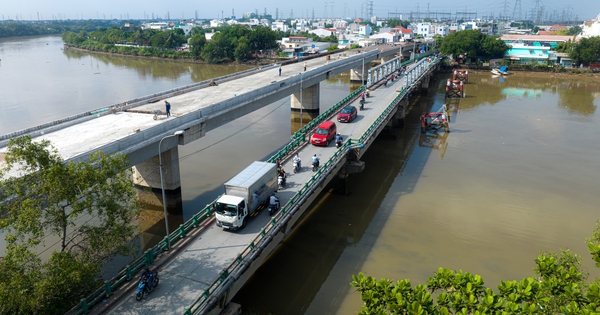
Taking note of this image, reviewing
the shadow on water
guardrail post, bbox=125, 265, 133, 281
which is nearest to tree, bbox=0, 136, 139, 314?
guardrail post, bbox=125, 265, 133, 281

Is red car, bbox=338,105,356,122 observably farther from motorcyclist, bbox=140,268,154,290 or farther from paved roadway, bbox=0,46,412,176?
motorcyclist, bbox=140,268,154,290

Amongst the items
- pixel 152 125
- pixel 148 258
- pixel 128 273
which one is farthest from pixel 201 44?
pixel 128 273

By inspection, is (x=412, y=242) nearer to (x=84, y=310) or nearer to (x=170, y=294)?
(x=170, y=294)

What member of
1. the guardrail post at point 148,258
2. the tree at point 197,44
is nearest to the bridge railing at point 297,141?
the guardrail post at point 148,258

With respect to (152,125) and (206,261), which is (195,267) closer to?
(206,261)

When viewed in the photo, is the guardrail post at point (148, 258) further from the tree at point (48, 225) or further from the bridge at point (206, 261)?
the tree at point (48, 225)

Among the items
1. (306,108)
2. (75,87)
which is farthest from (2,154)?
(75,87)
